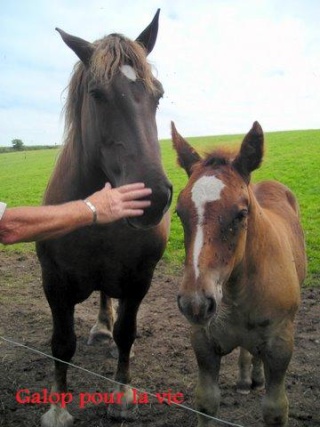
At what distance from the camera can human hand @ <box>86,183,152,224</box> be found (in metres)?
2.80

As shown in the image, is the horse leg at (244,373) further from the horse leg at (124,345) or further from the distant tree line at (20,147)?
the distant tree line at (20,147)

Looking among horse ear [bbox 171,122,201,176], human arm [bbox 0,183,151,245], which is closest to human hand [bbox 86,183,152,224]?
human arm [bbox 0,183,151,245]

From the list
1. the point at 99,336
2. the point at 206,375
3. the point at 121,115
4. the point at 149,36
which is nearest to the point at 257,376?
the point at 206,375

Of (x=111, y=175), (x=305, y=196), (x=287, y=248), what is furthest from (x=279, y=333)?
(x=305, y=196)

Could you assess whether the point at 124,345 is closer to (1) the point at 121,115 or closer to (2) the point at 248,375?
(2) the point at 248,375

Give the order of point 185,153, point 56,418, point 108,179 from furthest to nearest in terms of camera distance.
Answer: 1. point 56,418
2. point 108,179
3. point 185,153

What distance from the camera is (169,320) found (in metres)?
5.79

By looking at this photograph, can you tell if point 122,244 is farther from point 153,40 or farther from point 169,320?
point 169,320

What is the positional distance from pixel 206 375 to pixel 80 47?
8.62ft

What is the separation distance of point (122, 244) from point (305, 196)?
11318 millimetres

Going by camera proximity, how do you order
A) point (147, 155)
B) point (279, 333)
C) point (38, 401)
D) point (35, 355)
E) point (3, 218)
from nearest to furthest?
point (3, 218) → point (147, 155) → point (279, 333) → point (38, 401) → point (35, 355)

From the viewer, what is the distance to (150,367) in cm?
474

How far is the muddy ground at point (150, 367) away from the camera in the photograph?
3.89m

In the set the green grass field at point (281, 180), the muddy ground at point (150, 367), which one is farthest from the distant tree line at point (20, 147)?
the muddy ground at point (150, 367)
